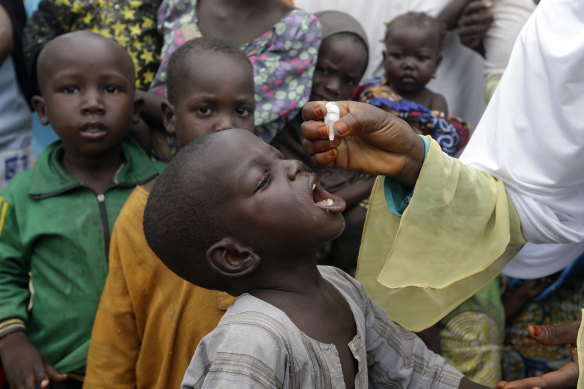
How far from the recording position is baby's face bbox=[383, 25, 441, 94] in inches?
129

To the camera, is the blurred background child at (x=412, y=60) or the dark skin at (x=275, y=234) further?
the blurred background child at (x=412, y=60)

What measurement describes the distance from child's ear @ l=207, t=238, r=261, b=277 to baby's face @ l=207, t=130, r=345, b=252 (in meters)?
0.03

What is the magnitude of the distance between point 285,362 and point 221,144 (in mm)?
566

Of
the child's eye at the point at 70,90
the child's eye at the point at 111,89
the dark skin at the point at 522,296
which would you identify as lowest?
the dark skin at the point at 522,296

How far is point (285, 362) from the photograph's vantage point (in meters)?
1.39

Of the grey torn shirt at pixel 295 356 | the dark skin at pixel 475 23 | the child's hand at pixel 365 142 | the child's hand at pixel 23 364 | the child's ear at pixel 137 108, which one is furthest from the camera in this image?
the dark skin at pixel 475 23

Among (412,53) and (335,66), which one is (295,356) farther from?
(412,53)

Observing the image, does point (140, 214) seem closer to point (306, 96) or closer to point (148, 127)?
point (148, 127)

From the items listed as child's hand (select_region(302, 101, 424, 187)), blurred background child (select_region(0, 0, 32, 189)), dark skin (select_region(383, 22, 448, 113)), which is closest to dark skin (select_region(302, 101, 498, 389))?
child's hand (select_region(302, 101, 424, 187))

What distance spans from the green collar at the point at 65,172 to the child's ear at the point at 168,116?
158 millimetres

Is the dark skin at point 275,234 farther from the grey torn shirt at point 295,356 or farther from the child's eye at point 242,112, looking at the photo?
the child's eye at point 242,112

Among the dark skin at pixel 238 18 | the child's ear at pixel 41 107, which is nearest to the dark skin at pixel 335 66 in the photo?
the dark skin at pixel 238 18

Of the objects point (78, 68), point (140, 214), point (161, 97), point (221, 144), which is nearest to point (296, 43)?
point (161, 97)

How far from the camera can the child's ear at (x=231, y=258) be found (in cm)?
154
